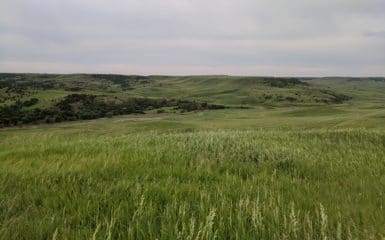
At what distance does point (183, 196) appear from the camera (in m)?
4.30

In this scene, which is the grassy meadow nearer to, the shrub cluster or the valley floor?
the valley floor

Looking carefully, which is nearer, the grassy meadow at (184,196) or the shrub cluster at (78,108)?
the grassy meadow at (184,196)

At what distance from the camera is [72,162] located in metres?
6.00

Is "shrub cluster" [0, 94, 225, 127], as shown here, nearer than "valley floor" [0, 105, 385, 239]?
No

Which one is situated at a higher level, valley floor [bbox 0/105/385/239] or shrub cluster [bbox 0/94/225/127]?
valley floor [bbox 0/105/385/239]

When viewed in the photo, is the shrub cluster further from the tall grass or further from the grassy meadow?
the tall grass

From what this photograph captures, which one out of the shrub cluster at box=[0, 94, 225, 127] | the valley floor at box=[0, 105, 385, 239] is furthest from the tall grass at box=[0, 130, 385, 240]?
the shrub cluster at box=[0, 94, 225, 127]

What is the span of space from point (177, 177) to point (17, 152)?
3.80m

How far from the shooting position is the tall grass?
3.29 metres

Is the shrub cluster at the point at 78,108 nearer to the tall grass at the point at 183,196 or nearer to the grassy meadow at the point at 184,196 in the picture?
the grassy meadow at the point at 184,196

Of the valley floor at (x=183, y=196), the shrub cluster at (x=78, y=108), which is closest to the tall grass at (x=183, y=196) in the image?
the valley floor at (x=183, y=196)

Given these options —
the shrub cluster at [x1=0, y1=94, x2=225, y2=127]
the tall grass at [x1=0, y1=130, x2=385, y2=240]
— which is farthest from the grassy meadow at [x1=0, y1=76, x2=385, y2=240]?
the shrub cluster at [x1=0, y1=94, x2=225, y2=127]

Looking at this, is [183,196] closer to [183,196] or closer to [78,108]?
[183,196]

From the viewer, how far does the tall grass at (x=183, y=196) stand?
3287 millimetres
